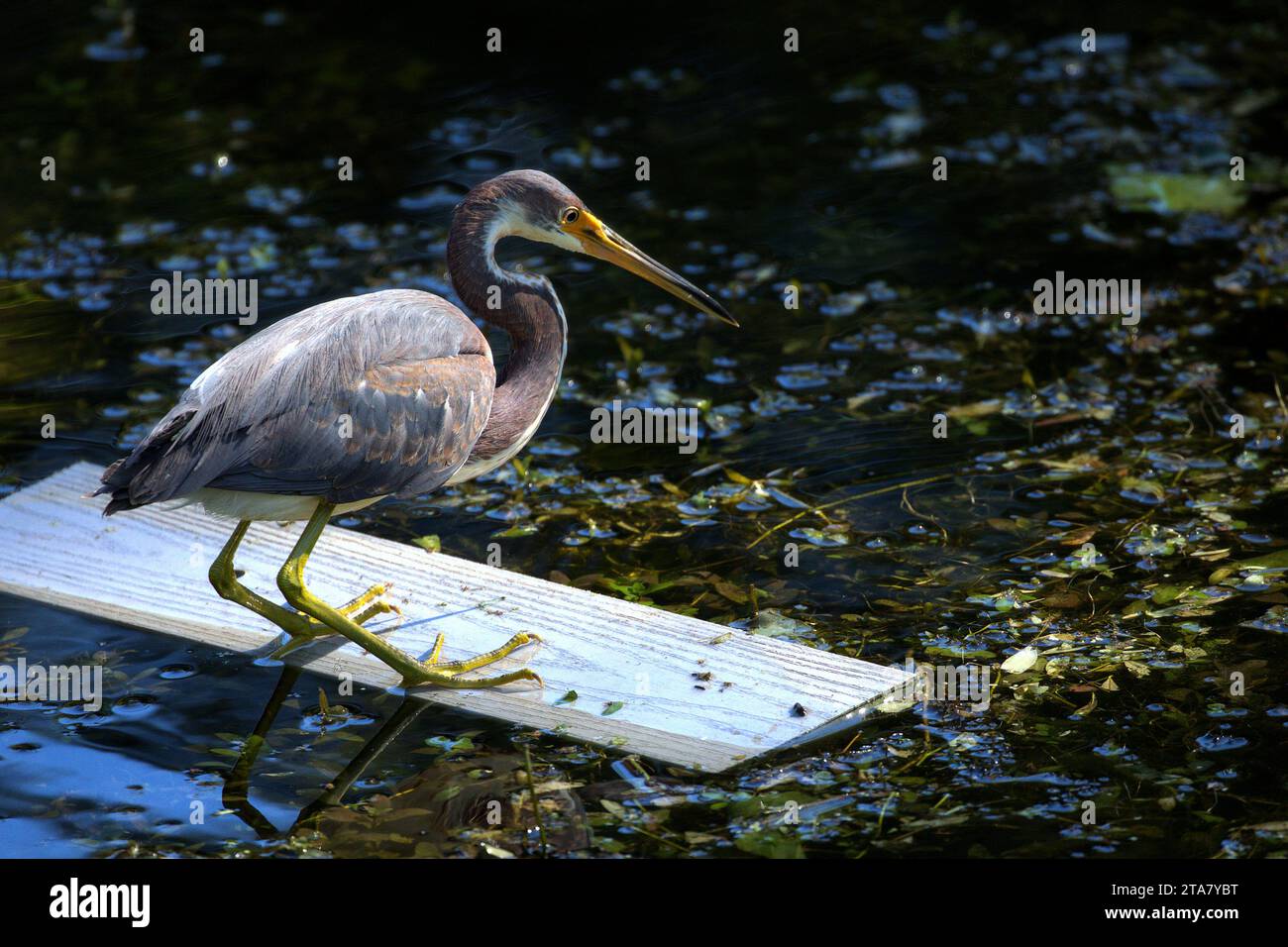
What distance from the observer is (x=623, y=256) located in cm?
593

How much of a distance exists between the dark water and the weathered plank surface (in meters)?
0.12

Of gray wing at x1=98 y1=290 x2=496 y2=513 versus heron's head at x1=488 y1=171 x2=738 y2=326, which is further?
heron's head at x1=488 y1=171 x2=738 y2=326

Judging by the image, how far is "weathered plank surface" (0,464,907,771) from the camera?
4.96 m

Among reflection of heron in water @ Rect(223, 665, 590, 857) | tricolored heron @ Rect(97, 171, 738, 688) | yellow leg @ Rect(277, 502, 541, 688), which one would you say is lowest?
reflection of heron in water @ Rect(223, 665, 590, 857)

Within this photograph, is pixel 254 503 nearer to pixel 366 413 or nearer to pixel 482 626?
pixel 366 413

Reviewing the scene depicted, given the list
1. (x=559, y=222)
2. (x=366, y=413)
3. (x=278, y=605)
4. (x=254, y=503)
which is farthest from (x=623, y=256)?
(x=278, y=605)

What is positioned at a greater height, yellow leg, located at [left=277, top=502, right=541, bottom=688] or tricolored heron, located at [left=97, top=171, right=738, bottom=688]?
tricolored heron, located at [left=97, top=171, right=738, bottom=688]

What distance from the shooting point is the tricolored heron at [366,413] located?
500 cm

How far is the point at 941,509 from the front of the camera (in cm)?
652

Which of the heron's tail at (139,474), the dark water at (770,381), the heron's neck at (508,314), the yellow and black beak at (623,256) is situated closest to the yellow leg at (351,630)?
the dark water at (770,381)

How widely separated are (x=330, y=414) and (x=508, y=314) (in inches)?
32.3

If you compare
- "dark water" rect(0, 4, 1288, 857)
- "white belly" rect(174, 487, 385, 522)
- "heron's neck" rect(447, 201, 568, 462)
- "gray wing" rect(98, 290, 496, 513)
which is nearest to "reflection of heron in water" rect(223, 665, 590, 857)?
A: "dark water" rect(0, 4, 1288, 857)

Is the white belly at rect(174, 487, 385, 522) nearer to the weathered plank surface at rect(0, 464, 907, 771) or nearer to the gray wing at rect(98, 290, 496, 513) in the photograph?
the gray wing at rect(98, 290, 496, 513)

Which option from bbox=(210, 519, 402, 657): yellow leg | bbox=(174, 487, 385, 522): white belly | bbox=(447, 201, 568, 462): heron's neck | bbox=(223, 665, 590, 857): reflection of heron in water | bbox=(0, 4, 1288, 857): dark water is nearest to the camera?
bbox=(223, 665, 590, 857): reflection of heron in water
